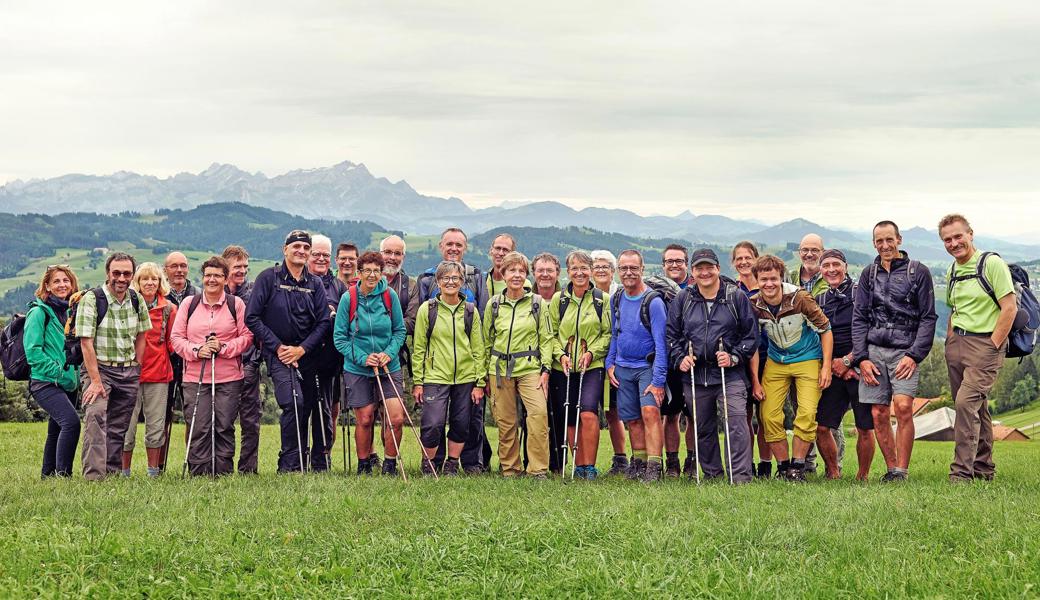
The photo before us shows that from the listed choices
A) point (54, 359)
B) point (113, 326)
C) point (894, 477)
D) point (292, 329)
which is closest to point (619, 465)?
point (894, 477)

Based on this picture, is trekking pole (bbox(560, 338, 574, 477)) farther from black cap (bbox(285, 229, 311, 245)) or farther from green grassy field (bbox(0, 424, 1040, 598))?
black cap (bbox(285, 229, 311, 245))

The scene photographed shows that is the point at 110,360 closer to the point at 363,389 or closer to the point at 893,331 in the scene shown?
the point at 363,389

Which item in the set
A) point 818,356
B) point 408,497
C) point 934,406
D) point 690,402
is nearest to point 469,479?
point 408,497

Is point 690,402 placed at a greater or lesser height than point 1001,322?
lesser

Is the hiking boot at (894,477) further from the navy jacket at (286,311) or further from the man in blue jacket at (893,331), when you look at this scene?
the navy jacket at (286,311)

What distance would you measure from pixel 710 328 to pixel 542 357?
2.17m

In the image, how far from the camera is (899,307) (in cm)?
1104

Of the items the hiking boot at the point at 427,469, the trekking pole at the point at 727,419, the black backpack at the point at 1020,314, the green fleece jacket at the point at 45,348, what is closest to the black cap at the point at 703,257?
the trekking pole at the point at 727,419

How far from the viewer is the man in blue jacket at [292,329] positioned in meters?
11.7

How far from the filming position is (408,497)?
30.6 feet

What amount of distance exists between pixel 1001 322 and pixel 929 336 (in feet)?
2.69

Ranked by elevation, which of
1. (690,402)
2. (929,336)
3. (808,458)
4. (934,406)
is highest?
(929,336)

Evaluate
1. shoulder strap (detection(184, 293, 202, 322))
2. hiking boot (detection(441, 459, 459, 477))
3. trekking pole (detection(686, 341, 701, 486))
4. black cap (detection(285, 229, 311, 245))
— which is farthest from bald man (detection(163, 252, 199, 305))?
trekking pole (detection(686, 341, 701, 486))

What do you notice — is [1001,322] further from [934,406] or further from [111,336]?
[934,406]
